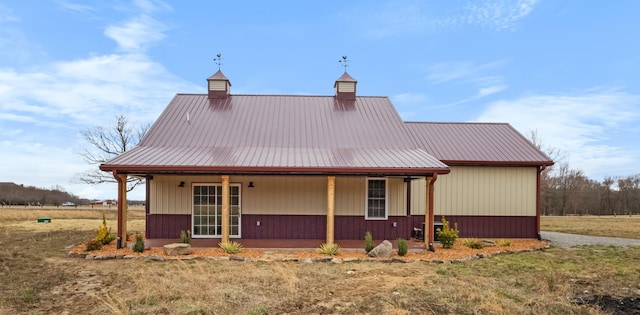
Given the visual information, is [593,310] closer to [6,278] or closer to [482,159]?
[482,159]

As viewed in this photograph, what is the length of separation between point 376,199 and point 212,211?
537 cm

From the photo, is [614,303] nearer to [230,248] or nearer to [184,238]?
[230,248]

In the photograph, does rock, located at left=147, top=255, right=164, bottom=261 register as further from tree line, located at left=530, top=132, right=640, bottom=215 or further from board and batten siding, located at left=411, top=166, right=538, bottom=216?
tree line, located at left=530, top=132, right=640, bottom=215

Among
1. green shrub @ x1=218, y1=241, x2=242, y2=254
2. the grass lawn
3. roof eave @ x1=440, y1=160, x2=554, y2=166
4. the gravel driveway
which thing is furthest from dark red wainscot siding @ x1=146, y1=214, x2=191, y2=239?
the gravel driveway

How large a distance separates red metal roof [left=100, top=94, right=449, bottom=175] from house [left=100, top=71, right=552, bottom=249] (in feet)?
0.12

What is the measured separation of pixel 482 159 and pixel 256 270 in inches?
377

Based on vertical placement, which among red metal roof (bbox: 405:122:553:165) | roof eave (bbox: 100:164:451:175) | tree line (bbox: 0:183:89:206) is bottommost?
tree line (bbox: 0:183:89:206)

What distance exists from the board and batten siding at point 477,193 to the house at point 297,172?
5 centimetres

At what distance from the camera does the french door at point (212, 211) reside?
1362 cm

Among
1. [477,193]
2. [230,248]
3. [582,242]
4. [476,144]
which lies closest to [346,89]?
[476,144]

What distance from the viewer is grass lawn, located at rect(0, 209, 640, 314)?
6.62 m

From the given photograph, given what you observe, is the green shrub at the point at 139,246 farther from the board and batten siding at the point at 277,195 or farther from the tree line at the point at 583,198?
the tree line at the point at 583,198

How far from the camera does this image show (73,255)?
1194 centimetres

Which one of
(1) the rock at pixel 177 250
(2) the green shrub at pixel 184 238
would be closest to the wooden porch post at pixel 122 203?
(2) the green shrub at pixel 184 238
